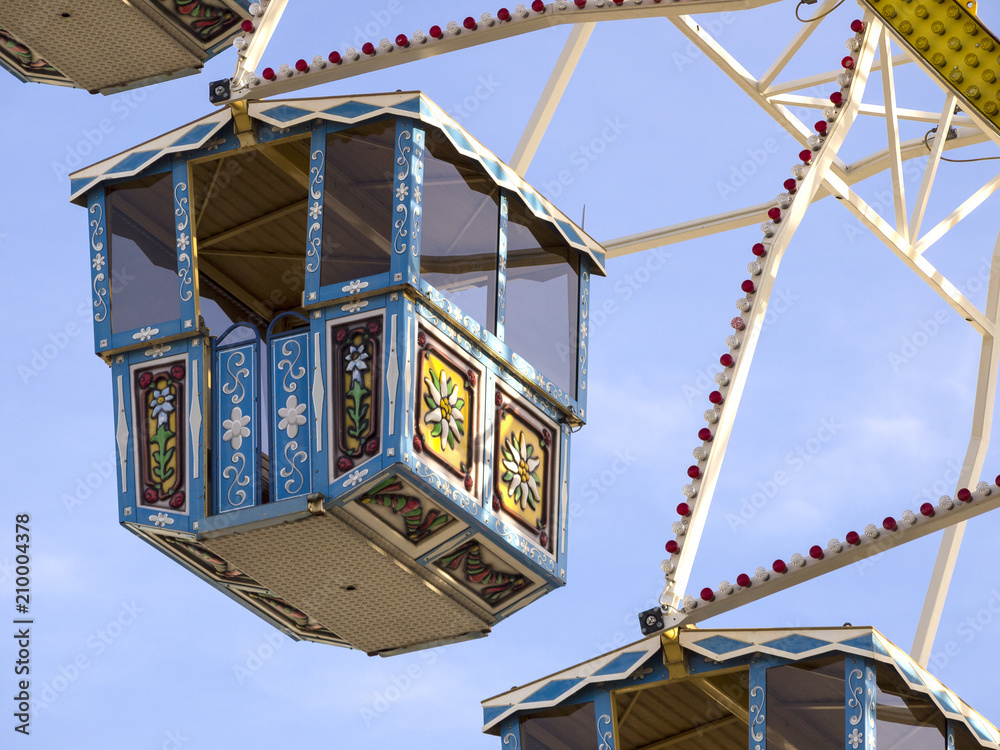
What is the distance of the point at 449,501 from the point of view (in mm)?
21922

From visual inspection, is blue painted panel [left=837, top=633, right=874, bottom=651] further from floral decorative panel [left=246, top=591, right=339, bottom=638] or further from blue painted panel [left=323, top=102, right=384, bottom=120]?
blue painted panel [left=323, top=102, right=384, bottom=120]

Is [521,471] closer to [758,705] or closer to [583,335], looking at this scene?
[583,335]

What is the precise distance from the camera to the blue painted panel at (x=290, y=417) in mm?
21984

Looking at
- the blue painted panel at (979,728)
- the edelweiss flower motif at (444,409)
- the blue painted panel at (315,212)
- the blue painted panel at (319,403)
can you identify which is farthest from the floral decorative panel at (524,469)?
the blue painted panel at (979,728)

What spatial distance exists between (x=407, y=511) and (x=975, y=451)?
7.46m

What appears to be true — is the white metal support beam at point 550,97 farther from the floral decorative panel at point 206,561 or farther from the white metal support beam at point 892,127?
the floral decorative panel at point 206,561

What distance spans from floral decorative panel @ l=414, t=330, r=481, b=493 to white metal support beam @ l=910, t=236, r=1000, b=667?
19.1 ft

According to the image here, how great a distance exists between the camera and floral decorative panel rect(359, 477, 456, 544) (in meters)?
21.8

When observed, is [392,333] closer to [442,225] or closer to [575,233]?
[442,225]

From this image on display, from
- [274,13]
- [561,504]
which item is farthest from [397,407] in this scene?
[274,13]

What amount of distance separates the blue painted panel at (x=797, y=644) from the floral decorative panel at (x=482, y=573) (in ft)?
7.36

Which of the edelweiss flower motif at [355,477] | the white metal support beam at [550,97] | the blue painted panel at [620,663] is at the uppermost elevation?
the white metal support beam at [550,97]

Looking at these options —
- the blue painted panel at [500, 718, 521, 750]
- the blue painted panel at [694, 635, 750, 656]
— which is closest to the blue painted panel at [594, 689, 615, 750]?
the blue painted panel at [500, 718, 521, 750]

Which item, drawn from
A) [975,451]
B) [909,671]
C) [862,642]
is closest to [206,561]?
[862,642]
